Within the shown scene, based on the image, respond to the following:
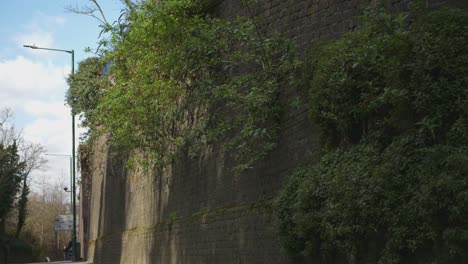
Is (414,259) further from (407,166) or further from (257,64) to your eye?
(257,64)

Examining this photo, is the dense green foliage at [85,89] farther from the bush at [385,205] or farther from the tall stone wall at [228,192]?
the bush at [385,205]

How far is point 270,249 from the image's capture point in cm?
1333

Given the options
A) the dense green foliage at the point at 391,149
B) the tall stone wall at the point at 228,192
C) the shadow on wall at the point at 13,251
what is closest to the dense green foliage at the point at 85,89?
the tall stone wall at the point at 228,192

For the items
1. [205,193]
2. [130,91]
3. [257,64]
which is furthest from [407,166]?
[130,91]

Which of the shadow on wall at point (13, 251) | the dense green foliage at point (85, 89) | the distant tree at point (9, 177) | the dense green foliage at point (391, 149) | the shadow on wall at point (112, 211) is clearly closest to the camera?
the dense green foliage at point (391, 149)

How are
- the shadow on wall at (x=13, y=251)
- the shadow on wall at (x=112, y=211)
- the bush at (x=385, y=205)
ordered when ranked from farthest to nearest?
the shadow on wall at (x=13, y=251) < the shadow on wall at (x=112, y=211) < the bush at (x=385, y=205)

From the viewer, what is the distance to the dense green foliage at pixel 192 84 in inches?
547

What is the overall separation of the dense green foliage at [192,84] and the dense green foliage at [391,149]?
261 centimetres

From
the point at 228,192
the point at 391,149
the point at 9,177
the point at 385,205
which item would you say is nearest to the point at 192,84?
the point at 228,192

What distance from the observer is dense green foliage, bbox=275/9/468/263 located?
8.09m

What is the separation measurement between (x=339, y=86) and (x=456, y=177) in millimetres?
3203

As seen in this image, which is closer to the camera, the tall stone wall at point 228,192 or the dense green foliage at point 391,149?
the dense green foliage at point 391,149

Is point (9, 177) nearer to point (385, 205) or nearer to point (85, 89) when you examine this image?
point (85, 89)

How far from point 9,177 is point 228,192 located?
41.3 metres
